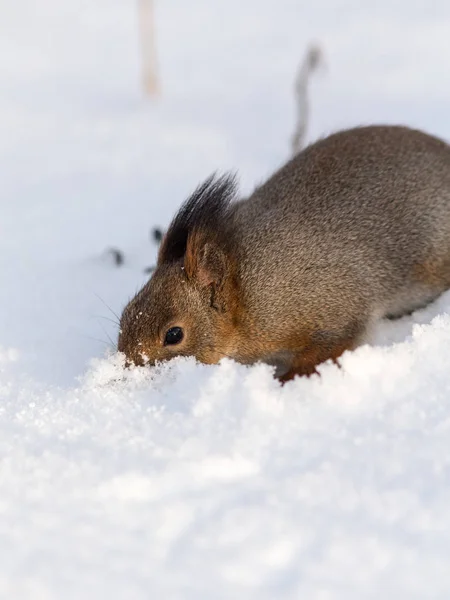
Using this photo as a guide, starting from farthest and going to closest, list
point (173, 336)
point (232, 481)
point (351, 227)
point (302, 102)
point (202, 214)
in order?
point (302, 102) < point (351, 227) < point (202, 214) < point (173, 336) < point (232, 481)

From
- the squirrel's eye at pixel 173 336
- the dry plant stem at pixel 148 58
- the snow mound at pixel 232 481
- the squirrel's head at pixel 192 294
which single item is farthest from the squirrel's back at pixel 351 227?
the dry plant stem at pixel 148 58

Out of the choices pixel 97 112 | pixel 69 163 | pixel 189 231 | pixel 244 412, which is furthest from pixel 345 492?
pixel 97 112

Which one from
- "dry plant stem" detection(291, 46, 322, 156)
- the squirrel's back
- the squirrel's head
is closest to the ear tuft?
the squirrel's head

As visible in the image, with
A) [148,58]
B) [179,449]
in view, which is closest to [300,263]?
[179,449]

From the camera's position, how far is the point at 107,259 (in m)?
4.49

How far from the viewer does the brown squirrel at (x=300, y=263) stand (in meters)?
3.39

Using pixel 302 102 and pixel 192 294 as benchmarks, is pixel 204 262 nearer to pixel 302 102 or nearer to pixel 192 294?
pixel 192 294

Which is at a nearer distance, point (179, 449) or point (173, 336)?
point (179, 449)

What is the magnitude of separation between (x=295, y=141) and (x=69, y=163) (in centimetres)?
156

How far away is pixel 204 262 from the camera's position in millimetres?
3404

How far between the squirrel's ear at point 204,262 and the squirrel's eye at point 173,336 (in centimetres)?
22

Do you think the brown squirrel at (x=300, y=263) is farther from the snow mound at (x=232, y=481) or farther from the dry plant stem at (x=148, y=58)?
the dry plant stem at (x=148, y=58)

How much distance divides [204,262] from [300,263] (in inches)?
15.9

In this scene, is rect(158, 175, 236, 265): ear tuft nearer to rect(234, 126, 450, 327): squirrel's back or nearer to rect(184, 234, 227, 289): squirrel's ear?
rect(184, 234, 227, 289): squirrel's ear
